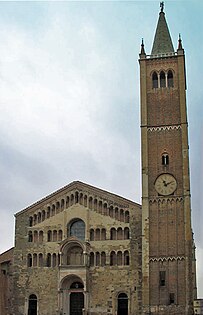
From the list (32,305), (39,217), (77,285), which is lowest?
(32,305)

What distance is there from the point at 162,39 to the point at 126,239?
18.1 metres

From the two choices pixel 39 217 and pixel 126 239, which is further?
pixel 39 217

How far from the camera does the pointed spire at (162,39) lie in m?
46.3

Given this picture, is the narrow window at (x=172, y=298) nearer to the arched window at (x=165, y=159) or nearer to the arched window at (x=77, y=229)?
the arched window at (x=77, y=229)

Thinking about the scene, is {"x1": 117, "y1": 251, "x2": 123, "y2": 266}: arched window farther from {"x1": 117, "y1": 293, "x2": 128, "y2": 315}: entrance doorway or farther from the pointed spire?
the pointed spire

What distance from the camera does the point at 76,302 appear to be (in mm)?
43156

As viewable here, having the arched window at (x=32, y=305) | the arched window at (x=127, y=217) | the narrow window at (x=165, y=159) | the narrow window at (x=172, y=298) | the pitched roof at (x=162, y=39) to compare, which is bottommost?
the arched window at (x=32, y=305)

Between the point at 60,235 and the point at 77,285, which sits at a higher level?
the point at 60,235

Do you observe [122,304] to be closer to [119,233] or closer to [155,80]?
[119,233]

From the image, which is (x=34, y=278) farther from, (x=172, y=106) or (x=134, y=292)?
(x=172, y=106)

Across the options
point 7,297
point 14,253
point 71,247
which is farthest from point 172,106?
point 7,297

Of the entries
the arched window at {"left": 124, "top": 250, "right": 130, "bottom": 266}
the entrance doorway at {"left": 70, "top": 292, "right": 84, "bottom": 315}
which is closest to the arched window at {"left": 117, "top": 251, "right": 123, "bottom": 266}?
the arched window at {"left": 124, "top": 250, "right": 130, "bottom": 266}

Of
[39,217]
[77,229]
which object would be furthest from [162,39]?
[39,217]

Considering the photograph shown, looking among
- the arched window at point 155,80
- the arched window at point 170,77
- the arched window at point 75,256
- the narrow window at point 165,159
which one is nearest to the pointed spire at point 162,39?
A: the arched window at point 170,77
